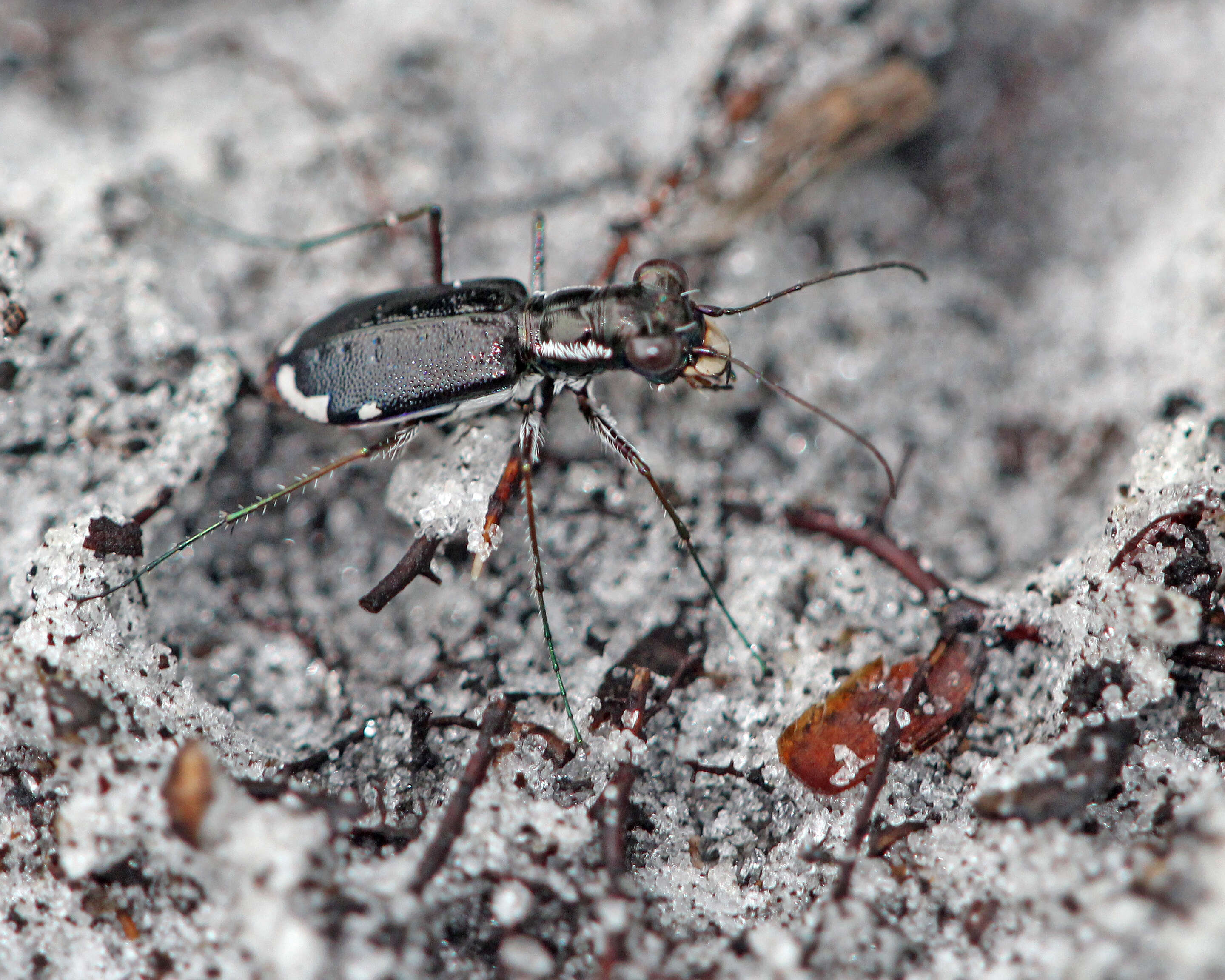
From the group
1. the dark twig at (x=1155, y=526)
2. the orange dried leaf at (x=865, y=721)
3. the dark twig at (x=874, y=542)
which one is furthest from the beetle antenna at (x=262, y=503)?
the dark twig at (x=1155, y=526)

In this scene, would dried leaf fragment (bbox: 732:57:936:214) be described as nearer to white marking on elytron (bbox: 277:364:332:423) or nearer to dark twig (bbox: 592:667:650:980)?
white marking on elytron (bbox: 277:364:332:423)

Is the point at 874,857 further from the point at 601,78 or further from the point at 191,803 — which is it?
the point at 601,78

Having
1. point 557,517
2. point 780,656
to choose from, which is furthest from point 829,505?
point 557,517

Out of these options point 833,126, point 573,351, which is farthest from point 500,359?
point 833,126

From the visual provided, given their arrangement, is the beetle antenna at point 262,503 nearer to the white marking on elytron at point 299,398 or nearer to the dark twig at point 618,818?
the white marking on elytron at point 299,398

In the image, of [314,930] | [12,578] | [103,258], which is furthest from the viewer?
[103,258]

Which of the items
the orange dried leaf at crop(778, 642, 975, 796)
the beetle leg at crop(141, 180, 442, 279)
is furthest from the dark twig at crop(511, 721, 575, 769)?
the beetle leg at crop(141, 180, 442, 279)
